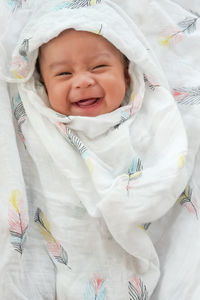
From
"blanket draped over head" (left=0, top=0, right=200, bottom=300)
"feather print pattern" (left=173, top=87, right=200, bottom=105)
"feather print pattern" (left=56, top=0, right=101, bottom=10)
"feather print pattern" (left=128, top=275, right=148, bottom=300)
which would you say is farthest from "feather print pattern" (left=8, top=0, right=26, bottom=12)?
"feather print pattern" (left=128, top=275, right=148, bottom=300)

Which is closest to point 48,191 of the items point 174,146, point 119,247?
point 119,247

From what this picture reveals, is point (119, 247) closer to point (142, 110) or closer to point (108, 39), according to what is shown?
point (142, 110)

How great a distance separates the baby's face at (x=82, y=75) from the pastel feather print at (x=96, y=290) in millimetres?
406

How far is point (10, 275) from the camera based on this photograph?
1008 millimetres

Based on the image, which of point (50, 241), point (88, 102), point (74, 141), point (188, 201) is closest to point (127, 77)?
point (88, 102)

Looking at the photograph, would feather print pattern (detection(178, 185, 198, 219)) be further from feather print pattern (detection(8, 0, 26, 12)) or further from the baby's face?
feather print pattern (detection(8, 0, 26, 12))

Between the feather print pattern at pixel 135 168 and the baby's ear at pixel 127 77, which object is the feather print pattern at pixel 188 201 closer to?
the feather print pattern at pixel 135 168

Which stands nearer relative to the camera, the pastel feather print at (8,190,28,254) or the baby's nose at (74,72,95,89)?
the pastel feather print at (8,190,28,254)

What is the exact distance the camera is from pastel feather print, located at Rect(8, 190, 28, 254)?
1.03 meters

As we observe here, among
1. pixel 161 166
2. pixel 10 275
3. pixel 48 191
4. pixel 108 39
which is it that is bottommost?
pixel 10 275

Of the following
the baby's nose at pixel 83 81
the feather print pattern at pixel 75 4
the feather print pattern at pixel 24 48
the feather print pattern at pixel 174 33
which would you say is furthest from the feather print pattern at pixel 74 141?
the feather print pattern at pixel 174 33

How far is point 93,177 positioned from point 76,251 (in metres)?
0.18

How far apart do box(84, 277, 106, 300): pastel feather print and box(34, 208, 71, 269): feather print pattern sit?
75 millimetres

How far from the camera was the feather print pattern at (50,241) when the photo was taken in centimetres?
108
